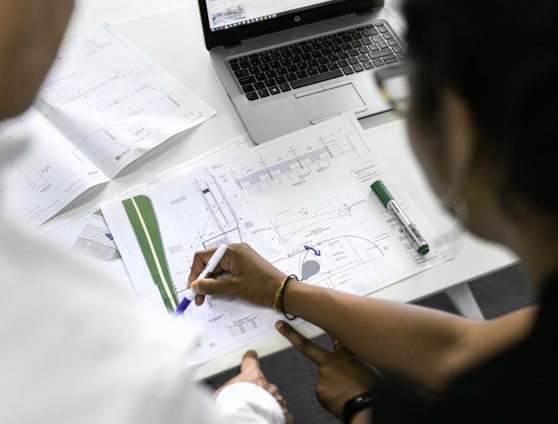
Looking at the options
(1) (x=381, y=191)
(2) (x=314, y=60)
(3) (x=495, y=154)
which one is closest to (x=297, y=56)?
(2) (x=314, y=60)

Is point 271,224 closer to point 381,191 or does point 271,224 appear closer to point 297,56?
point 381,191

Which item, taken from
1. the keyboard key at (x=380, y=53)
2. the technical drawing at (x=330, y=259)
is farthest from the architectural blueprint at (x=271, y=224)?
the keyboard key at (x=380, y=53)

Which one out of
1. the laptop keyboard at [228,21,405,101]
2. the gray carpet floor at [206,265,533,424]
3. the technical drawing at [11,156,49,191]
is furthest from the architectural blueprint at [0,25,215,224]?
the gray carpet floor at [206,265,533,424]

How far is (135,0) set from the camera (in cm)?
131

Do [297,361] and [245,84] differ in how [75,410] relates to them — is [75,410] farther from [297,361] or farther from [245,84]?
[297,361]

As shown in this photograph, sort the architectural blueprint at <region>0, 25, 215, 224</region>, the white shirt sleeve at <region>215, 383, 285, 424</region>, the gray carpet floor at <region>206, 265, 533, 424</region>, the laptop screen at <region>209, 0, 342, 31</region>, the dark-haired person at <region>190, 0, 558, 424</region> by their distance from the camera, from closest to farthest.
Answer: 1. the dark-haired person at <region>190, 0, 558, 424</region>
2. the white shirt sleeve at <region>215, 383, 285, 424</region>
3. the architectural blueprint at <region>0, 25, 215, 224</region>
4. the laptop screen at <region>209, 0, 342, 31</region>
5. the gray carpet floor at <region>206, 265, 533, 424</region>

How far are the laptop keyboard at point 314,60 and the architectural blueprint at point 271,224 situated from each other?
5.0 inches

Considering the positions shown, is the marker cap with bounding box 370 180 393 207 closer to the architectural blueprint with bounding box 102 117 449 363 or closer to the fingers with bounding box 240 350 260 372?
the architectural blueprint with bounding box 102 117 449 363

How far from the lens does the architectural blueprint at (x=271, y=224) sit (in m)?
0.89

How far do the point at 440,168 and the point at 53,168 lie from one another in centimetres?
69

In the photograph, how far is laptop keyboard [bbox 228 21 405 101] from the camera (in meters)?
1.14

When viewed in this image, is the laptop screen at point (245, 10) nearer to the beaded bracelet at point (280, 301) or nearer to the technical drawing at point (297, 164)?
the technical drawing at point (297, 164)

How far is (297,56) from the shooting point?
117 cm

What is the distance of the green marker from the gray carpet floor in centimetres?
55
